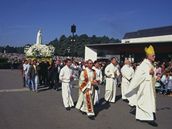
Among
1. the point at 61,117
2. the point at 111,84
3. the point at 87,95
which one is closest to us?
the point at 61,117

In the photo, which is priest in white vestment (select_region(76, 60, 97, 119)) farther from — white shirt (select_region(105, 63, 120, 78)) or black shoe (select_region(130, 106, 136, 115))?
white shirt (select_region(105, 63, 120, 78))

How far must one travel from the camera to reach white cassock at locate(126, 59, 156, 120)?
9797 millimetres

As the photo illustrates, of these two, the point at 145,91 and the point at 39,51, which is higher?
the point at 39,51

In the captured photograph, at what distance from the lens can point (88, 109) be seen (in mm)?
10680

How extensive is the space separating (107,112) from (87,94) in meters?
1.49

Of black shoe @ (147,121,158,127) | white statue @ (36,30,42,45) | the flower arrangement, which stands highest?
white statue @ (36,30,42,45)

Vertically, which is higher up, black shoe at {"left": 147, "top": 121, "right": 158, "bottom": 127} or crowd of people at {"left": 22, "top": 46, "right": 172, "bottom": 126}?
crowd of people at {"left": 22, "top": 46, "right": 172, "bottom": 126}

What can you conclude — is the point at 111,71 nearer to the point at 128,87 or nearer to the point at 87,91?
the point at 128,87

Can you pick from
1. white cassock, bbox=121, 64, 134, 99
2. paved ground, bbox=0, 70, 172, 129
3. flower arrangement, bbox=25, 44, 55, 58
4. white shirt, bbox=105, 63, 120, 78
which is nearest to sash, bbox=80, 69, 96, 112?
paved ground, bbox=0, 70, 172, 129

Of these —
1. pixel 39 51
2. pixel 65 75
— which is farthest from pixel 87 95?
pixel 39 51

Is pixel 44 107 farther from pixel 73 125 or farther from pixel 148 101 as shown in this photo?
pixel 148 101

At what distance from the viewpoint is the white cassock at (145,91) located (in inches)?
386

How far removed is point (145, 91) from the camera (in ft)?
32.7

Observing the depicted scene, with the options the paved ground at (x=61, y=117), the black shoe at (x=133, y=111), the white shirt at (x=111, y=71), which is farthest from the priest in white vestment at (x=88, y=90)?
the white shirt at (x=111, y=71)
